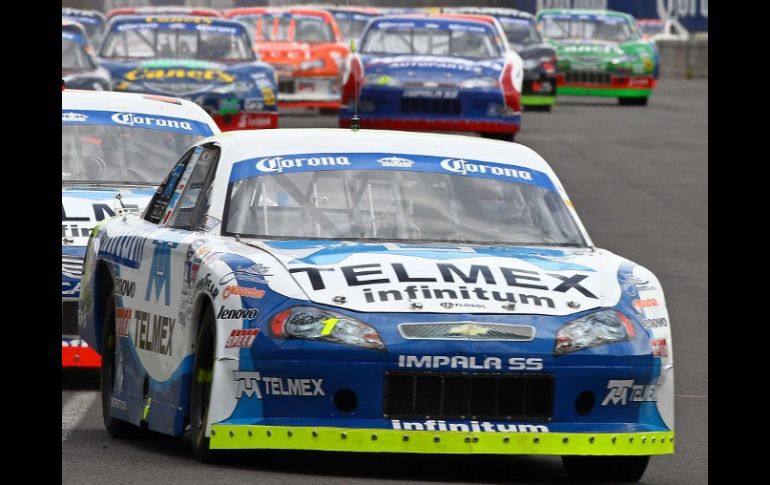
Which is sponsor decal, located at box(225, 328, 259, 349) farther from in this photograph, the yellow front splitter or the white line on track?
the white line on track

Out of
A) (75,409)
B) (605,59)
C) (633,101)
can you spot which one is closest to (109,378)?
(75,409)

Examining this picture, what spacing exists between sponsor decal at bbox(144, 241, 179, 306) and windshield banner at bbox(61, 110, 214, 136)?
13.3 ft

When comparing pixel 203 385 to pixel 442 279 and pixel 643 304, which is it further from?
pixel 643 304

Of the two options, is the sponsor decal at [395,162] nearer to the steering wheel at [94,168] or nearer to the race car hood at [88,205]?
the race car hood at [88,205]

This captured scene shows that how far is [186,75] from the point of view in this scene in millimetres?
19938

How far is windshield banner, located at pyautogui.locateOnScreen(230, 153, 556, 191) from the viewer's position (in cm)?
802

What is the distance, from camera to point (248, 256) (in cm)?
721

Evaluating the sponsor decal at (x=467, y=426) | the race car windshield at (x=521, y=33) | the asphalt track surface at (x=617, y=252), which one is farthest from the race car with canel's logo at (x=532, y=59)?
the sponsor decal at (x=467, y=426)

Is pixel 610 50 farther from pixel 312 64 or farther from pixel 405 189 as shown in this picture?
pixel 405 189

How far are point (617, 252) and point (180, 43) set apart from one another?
6.81m

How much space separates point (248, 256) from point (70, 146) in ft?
16.3

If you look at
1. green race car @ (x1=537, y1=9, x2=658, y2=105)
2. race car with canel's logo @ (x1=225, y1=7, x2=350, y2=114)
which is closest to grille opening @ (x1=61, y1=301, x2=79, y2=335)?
race car with canel's logo @ (x1=225, y1=7, x2=350, y2=114)

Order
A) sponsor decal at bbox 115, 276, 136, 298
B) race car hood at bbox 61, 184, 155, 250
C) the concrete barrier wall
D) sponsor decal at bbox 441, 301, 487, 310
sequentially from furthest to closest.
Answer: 1. the concrete barrier wall
2. race car hood at bbox 61, 184, 155, 250
3. sponsor decal at bbox 115, 276, 136, 298
4. sponsor decal at bbox 441, 301, 487, 310
